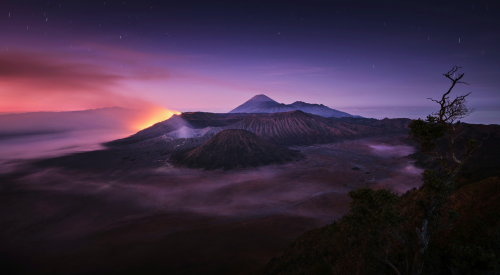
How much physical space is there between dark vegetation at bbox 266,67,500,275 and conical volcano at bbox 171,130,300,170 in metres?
48.8

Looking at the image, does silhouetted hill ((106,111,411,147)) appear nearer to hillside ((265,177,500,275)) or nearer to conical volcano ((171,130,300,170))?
conical volcano ((171,130,300,170))

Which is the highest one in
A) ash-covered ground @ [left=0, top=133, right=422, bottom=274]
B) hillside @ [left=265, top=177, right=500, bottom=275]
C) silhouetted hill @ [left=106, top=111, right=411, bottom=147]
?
silhouetted hill @ [left=106, top=111, right=411, bottom=147]

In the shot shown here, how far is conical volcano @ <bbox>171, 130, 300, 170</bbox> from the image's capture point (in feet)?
224

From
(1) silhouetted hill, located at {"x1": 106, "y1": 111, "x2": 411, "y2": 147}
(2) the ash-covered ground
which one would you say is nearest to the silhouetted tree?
(2) the ash-covered ground

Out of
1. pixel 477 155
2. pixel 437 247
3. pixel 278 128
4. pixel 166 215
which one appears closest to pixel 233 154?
pixel 166 215

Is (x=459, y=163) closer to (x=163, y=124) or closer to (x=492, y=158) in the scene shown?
(x=492, y=158)

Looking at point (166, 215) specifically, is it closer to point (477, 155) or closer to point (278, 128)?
point (477, 155)

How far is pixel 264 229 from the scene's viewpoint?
93.0ft

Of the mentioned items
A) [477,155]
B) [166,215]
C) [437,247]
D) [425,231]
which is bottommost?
[166,215]

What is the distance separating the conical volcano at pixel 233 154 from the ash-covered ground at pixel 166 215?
6.29 metres

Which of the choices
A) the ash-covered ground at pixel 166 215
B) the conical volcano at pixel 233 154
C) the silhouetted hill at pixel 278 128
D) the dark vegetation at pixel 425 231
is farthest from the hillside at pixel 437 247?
the silhouetted hill at pixel 278 128

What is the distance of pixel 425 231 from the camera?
28.2 ft

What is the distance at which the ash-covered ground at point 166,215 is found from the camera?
880 inches

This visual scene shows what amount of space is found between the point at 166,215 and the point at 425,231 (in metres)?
33.5
